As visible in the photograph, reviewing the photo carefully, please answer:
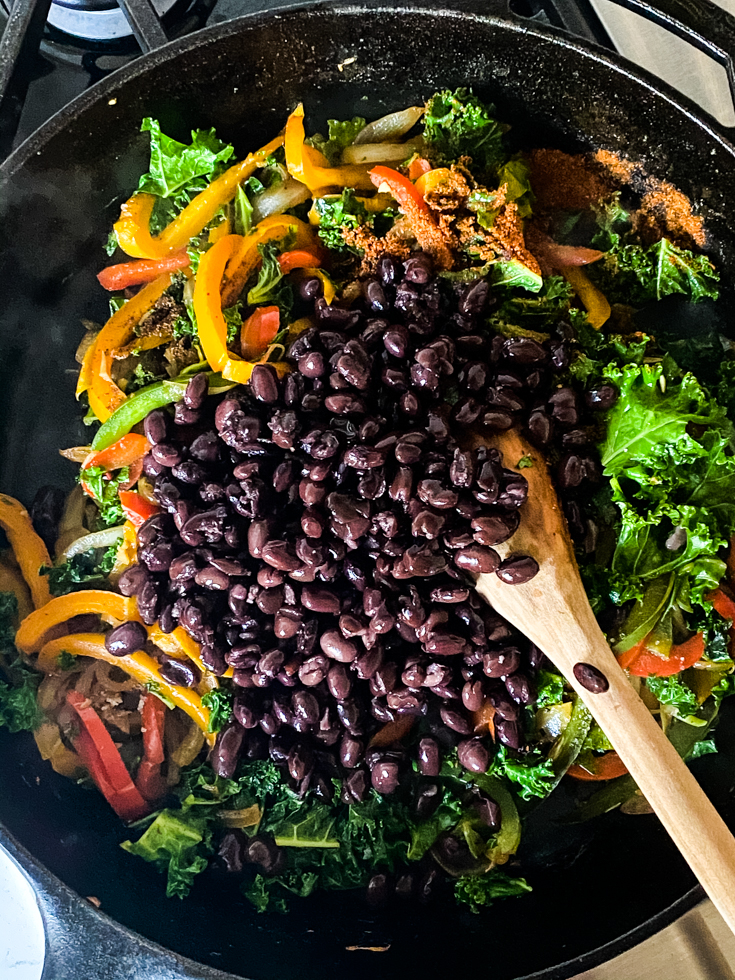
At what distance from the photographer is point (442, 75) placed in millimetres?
2268

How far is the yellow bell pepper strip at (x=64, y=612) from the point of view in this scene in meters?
2.21

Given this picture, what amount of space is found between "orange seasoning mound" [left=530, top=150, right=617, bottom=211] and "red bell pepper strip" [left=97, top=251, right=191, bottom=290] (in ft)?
3.77

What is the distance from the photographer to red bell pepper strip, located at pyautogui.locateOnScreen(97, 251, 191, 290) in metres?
2.27

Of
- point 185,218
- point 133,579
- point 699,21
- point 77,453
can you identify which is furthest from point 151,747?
point 699,21

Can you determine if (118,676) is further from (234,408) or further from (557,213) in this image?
(557,213)

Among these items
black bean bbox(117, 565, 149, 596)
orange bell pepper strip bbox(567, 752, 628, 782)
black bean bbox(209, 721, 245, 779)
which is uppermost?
black bean bbox(117, 565, 149, 596)

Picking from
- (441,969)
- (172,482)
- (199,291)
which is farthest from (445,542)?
(441,969)

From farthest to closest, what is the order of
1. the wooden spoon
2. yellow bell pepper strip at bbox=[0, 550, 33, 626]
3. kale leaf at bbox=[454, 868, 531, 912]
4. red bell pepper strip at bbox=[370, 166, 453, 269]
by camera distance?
yellow bell pepper strip at bbox=[0, 550, 33, 626], kale leaf at bbox=[454, 868, 531, 912], red bell pepper strip at bbox=[370, 166, 453, 269], the wooden spoon

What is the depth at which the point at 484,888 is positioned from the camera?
87.2 inches

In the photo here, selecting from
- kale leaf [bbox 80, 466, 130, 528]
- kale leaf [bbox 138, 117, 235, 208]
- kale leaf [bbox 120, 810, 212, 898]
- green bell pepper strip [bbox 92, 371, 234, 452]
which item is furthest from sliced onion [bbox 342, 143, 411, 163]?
kale leaf [bbox 120, 810, 212, 898]

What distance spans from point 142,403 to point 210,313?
33 cm

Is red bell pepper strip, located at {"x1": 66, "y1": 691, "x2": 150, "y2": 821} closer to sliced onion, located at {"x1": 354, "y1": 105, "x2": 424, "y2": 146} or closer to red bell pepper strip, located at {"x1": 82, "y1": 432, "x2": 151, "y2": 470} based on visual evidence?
red bell pepper strip, located at {"x1": 82, "y1": 432, "x2": 151, "y2": 470}

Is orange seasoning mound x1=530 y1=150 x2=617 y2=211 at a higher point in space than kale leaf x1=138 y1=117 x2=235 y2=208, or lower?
lower

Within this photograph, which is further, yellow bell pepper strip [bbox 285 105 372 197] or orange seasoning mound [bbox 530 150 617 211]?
orange seasoning mound [bbox 530 150 617 211]
